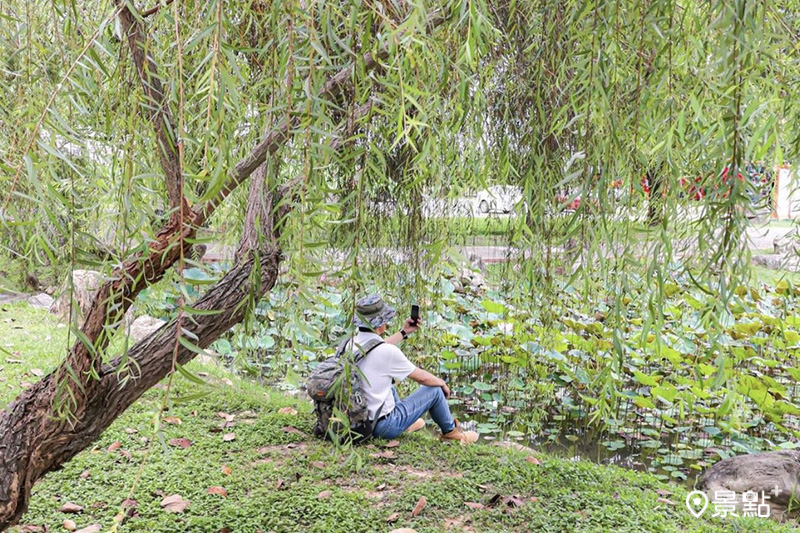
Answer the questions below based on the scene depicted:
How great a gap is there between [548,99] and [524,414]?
2.45 meters

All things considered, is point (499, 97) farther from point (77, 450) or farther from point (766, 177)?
point (77, 450)

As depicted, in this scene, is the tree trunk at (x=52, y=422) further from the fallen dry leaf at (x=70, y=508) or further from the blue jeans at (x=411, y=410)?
the blue jeans at (x=411, y=410)

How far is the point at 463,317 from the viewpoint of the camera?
17.6 ft

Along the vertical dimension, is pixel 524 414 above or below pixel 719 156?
below

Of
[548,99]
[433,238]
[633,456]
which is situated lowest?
[633,456]

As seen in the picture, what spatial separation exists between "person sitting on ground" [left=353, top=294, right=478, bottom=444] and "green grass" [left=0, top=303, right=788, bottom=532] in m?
0.12

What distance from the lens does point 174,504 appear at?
2555 mm

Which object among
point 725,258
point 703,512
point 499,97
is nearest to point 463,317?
point 703,512

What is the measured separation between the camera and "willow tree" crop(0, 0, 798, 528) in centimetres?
97

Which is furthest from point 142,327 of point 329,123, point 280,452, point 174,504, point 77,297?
point 329,123

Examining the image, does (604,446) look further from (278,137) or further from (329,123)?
(329,123)

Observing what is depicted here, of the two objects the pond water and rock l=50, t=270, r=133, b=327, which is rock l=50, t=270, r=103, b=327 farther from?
the pond water

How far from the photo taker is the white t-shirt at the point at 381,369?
10.3ft

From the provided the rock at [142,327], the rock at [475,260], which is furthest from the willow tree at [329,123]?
the rock at [142,327]
